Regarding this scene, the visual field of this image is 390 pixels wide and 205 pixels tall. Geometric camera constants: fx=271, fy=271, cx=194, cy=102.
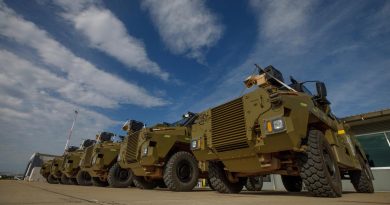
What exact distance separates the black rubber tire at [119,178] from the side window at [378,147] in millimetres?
9232

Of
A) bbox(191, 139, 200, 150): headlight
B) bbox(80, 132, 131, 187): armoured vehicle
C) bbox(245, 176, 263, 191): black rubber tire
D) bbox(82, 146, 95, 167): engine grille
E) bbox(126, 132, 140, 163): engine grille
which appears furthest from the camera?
bbox(82, 146, 95, 167): engine grille

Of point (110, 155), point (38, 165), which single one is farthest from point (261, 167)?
point (38, 165)

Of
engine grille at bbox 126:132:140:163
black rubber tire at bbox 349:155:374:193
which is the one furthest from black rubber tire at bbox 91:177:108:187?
black rubber tire at bbox 349:155:374:193

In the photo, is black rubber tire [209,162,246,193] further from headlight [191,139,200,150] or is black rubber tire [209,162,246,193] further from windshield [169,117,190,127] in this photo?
windshield [169,117,190,127]

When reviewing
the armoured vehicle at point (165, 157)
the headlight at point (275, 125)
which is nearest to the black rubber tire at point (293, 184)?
the armoured vehicle at point (165, 157)

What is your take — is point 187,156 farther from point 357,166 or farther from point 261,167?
point 357,166

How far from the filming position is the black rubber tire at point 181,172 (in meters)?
6.72

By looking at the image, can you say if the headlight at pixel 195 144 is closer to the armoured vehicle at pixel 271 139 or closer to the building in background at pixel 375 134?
the armoured vehicle at pixel 271 139

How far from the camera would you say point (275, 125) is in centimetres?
415

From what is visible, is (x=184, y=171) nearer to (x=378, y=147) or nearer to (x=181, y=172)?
(x=181, y=172)

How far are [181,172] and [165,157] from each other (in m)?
0.68

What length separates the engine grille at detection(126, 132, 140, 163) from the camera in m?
8.28

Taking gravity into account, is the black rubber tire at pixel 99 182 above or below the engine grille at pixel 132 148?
below

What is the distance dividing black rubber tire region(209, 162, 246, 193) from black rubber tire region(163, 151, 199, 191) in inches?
54.8
